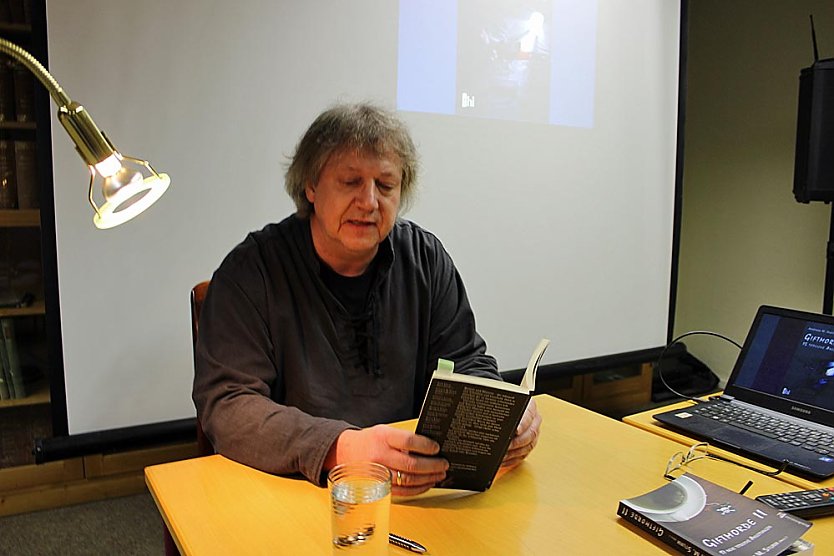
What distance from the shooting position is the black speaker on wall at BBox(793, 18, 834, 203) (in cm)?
256

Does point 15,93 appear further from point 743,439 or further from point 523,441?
point 743,439

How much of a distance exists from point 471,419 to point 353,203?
1.86ft

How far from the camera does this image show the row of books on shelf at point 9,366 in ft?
6.81

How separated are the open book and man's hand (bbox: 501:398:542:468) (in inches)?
3.1

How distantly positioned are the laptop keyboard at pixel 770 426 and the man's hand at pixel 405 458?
2.14ft

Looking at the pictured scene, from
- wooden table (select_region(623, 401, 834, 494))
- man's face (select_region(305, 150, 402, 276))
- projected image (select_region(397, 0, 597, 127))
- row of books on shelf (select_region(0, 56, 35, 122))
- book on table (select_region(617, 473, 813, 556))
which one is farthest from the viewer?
projected image (select_region(397, 0, 597, 127))

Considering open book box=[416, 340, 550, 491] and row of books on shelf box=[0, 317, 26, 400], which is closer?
open book box=[416, 340, 550, 491]

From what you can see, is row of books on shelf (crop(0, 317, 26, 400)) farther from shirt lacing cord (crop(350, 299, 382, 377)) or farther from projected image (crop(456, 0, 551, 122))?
projected image (crop(456, 0, 551, 122))

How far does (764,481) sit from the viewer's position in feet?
3.49

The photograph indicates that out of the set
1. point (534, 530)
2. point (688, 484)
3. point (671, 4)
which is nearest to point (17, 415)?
point (534, 530)

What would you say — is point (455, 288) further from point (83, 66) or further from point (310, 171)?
point (83, 66)

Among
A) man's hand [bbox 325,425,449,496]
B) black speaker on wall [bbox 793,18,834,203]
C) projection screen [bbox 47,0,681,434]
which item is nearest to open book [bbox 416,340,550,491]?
man's hand [bbox 325,425,449,496]

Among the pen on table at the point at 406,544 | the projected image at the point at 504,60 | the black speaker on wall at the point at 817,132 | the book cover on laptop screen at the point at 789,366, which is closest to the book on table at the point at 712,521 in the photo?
the pen on table at the point at 406,544

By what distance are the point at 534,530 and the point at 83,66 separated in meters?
1.78
